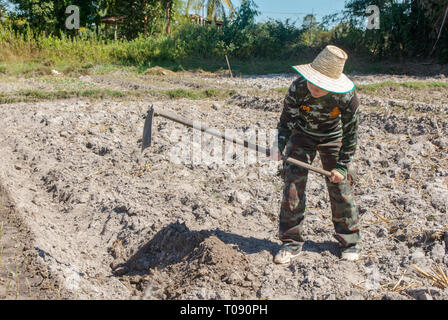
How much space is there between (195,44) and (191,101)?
7689 mm

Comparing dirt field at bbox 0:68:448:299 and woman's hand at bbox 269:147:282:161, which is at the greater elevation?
woman's hand at bbox 269:147:282:161

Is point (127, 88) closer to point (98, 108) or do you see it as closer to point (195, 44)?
point (98, 108)

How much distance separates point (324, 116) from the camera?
9.30 ft

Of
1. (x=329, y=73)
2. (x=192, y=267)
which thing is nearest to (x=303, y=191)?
(x=329, y=73)

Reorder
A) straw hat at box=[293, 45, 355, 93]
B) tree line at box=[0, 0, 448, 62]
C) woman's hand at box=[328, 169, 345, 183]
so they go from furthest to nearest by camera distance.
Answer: tree line at box=[0, 0, 448, 62], woman's hand at box=[328, 169, 345, 183], straw hat at box=[293, 45, 355, 93]

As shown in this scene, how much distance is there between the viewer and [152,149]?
199 inches

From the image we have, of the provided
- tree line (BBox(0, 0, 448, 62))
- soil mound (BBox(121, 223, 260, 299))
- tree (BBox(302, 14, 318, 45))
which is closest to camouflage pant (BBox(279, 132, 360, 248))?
soil mound (BBox(121, 223, 260, 299))

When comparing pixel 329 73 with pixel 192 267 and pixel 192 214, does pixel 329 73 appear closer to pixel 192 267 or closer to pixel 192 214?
pixel 192 267

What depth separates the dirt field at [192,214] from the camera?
280cm

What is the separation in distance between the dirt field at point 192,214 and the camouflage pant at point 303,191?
24cm

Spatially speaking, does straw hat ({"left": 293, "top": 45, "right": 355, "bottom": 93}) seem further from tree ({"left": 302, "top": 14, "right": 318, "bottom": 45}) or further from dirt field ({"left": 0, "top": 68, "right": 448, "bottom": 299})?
tree ({"left": 302, "top": 14, "right": 318, "bottom": 45})

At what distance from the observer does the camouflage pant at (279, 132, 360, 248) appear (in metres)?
2.93

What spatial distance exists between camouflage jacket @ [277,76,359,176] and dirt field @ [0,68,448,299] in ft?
2.72

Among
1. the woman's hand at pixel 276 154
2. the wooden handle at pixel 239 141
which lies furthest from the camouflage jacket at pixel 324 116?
the wooden handle at pixel 239 141
